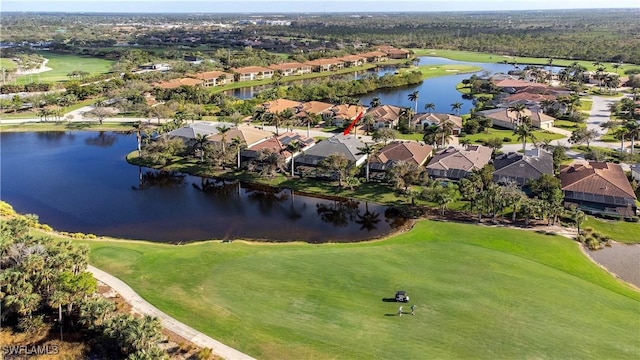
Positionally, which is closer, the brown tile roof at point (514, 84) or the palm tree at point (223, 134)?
the palm tree at point (223, 134)

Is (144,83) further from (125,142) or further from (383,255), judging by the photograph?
(383,255)

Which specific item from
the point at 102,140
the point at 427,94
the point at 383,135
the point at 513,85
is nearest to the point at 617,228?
the point at 383,135

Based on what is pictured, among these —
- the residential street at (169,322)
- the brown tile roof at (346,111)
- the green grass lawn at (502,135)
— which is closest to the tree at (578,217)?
the green grass lawn at (502,135)

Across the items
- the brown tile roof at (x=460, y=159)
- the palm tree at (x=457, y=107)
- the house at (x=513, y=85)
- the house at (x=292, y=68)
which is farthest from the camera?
the house at (x=292, y=68)

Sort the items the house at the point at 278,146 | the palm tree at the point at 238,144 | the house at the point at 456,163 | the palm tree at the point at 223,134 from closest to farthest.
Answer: the house at the point at 456,163, the palm tree at the point at 238,144, the palm tree at the point at 223,134, the house at the point at 278,146

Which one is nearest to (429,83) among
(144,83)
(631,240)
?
(144,83)

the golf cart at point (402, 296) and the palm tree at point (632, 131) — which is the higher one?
the palm tree at point (632, 131)

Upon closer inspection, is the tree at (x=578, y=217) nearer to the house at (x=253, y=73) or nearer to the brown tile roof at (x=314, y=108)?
the brown tile roof at (x=314, y=108)

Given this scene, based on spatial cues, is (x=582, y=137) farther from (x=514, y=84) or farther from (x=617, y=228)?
(x=514, y=84)
